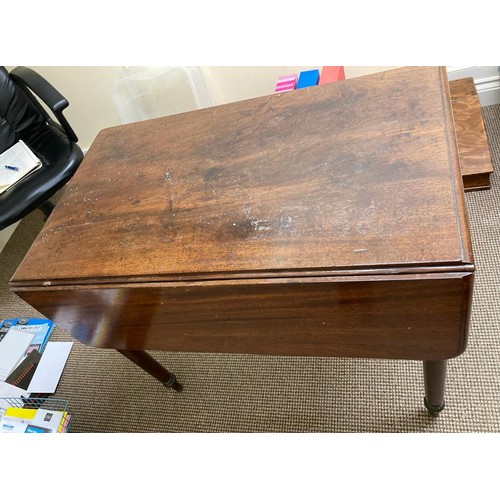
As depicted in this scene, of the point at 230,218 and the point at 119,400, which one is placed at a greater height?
the point at 230,218

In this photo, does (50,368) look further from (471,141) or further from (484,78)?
(484,78)

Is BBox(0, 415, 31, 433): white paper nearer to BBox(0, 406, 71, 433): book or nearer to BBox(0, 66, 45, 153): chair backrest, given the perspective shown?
BBox(0, 406, 71, 433): book

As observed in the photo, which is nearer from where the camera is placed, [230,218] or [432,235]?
[432,235]

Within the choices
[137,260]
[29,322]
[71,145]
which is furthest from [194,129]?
[29,322]

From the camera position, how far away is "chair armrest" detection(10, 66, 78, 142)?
1558 millimetres

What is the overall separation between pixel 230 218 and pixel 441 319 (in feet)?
1.38

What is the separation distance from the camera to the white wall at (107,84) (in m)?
1.93

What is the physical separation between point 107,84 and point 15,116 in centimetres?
45

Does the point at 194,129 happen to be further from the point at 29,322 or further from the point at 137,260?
the point at 29,322

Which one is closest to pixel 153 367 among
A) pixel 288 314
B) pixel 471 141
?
pixel 288 314

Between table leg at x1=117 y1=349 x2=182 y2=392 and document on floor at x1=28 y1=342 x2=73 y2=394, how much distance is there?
0.45 meters

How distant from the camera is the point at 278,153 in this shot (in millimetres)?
988

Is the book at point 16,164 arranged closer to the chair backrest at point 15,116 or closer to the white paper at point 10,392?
the chair backrest at point 15,116
